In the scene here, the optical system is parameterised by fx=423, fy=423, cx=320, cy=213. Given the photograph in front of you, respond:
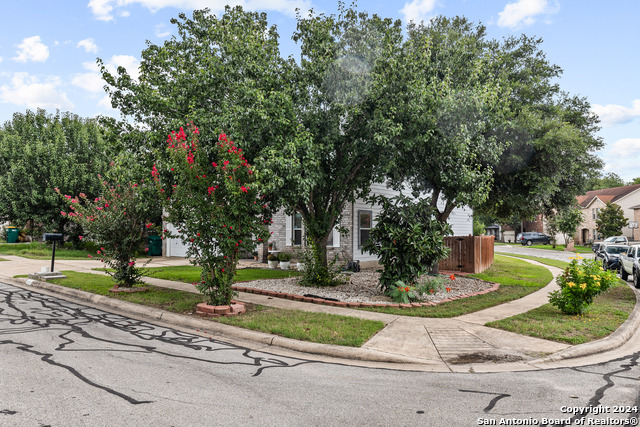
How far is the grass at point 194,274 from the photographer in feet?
44.5

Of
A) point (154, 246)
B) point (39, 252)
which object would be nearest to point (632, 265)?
point (154, 246)

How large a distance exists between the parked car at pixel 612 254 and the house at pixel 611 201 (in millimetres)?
34126

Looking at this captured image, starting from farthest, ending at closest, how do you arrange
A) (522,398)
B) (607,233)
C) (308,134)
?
(607,233) → (308,134) → (522,398)

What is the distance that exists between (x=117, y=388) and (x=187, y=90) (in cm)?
789

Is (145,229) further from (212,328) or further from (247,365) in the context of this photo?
(247,365)

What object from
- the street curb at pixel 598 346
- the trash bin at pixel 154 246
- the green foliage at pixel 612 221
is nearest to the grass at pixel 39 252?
the trash bin at pixel 154 246

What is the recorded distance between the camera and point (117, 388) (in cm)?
447

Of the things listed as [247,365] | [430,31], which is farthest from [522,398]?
[430,31]

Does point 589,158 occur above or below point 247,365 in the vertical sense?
above

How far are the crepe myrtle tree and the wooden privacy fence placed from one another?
10319 millimetres

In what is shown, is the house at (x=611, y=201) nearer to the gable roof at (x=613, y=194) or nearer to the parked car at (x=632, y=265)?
the gable roof at (x=613, y=194)

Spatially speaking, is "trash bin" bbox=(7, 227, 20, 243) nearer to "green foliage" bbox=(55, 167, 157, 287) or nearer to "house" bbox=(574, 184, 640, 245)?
"green foliage" bbox=(55, 167, 157, 287)

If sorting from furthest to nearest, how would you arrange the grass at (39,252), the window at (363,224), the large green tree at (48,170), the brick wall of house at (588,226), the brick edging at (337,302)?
the brick wall of house at (588,226) → the large green tree at (48,170) → the grass at (39,252) → the window at (363,224) → the brick edging at (337,302)

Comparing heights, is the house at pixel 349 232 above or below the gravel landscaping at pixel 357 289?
above
